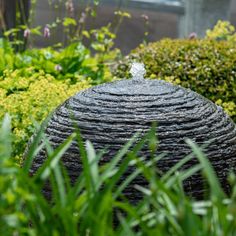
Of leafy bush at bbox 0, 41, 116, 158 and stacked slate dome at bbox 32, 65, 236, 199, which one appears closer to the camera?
stacked slate dome at bbox 32, 65, 236, 199

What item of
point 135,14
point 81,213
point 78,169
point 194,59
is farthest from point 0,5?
point 81,213

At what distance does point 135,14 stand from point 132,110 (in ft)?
34.5

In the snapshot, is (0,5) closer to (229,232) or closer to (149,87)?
(149,87)

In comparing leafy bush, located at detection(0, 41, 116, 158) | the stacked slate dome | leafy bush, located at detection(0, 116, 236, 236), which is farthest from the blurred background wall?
leafy bush, located at detection(0, 116, 236, 236)

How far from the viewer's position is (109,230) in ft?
7.25

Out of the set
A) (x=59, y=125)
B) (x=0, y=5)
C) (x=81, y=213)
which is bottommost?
(x=0, y=5)

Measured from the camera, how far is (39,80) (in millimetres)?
7391

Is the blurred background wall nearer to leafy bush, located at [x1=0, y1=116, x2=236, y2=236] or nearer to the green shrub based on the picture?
the green shrub

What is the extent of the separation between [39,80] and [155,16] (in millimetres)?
7677

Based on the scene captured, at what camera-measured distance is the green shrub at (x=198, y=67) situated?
7.61 metres

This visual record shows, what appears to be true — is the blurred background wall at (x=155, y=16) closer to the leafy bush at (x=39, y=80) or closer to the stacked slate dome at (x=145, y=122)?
the leafy bush at (x=39, y=80)

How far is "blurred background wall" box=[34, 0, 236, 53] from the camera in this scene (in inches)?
506

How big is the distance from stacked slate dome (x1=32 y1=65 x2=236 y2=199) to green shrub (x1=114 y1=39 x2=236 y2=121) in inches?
108

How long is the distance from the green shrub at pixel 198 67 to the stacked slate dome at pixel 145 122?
2.74 m
